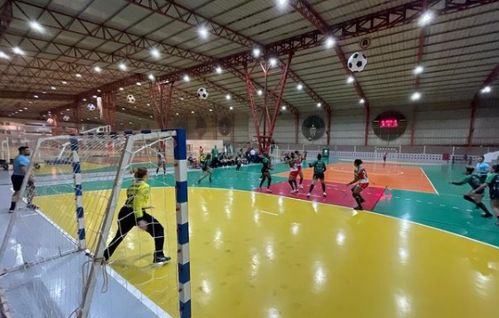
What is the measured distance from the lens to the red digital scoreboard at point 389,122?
28734 millimetres

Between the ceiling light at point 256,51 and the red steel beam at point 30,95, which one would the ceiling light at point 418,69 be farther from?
the red steel beam at point 30,95

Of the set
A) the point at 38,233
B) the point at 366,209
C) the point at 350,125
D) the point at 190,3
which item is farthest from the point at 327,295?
the point at 350,125

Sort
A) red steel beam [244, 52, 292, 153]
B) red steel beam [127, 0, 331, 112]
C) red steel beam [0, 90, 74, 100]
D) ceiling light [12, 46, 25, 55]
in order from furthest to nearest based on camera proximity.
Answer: red steel beam [0, 90, 74, 100] < red steel beam [244, 52, 292, 153] < ceiling light [12, 46, 25, 55] < red steel beam [127, 0, 331, 112]

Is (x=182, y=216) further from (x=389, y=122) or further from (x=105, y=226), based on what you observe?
(x=389, y=122)

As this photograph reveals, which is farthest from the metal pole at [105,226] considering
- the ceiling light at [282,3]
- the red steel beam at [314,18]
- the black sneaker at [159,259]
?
the red steel beam at [314,18]

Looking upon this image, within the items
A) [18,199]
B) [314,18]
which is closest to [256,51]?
[314,18]

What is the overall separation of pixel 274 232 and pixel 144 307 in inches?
147

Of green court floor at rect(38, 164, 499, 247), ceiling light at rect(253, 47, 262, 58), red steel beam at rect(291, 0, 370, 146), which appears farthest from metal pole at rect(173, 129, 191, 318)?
ceiling light at rect(253, 47, 262, 58)

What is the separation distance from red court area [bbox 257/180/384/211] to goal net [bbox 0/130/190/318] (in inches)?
229

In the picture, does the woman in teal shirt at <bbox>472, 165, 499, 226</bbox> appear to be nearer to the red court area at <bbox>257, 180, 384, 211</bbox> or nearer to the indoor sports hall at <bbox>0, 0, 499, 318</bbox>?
the indoor sports hall at <bbox>0, 0, 499, 318</bbox>

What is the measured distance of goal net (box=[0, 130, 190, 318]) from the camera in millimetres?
2766

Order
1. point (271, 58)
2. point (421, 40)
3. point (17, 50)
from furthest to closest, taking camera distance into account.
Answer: point (271, 58)
point (17, 50)
point (421, 40)

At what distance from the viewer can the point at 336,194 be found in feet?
36.3

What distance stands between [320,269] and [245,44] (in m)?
15.8
